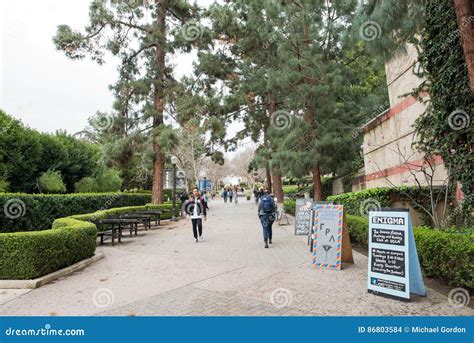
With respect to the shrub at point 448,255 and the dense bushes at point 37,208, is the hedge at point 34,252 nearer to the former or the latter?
the dense bushes at point 37,208

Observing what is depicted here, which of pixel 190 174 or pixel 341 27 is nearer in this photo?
pixel 341 27

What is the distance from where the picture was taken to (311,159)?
13.4 metres

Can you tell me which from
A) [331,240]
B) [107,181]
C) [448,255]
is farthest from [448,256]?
[107,181]

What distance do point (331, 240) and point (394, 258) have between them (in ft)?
6.43

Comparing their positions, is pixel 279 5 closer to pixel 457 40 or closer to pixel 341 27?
pixel 341 27

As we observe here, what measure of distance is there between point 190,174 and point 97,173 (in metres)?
21.0

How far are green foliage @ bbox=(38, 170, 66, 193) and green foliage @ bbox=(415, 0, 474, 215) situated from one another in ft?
58.5

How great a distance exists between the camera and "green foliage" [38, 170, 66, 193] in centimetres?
1628

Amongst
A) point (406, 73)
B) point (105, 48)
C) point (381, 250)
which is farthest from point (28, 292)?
point (105, 48)

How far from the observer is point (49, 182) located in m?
16.3

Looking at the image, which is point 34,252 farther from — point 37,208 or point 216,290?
point 37,208

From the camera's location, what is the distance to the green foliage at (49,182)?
Answer: 16281 millimetres

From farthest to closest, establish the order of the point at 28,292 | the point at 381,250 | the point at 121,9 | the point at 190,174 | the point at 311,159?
the point at 190,174 → the point at 121,9 → the point at 311,159 → the point at 28,292 → the point at 381,250

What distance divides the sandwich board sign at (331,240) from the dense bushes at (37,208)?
1012 centimetres
